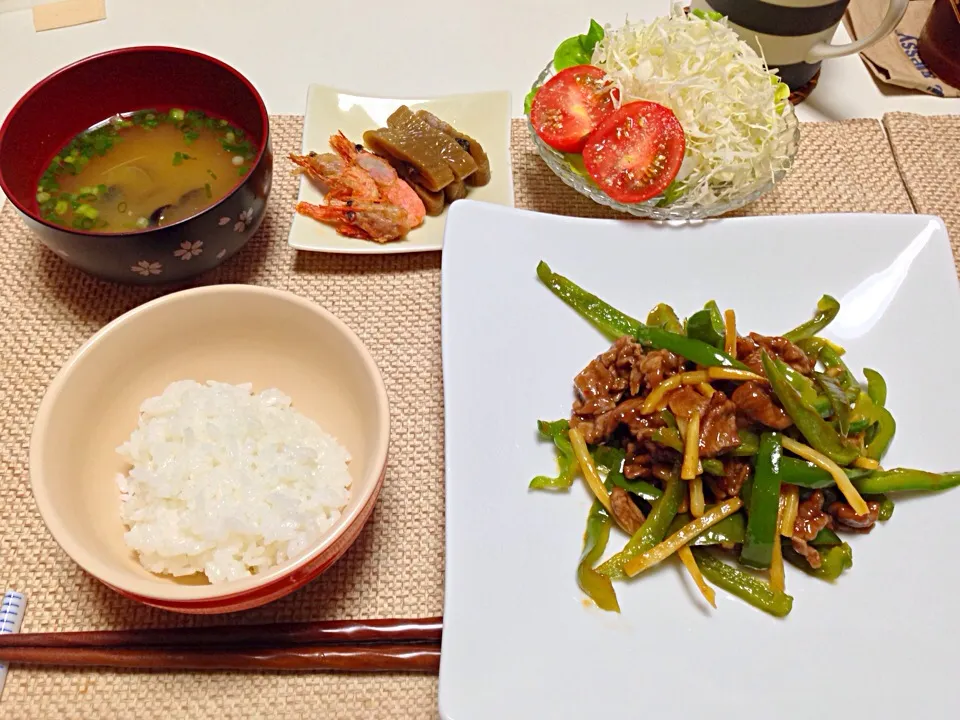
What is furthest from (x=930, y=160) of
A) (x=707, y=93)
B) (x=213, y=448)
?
(x=213, y=448)

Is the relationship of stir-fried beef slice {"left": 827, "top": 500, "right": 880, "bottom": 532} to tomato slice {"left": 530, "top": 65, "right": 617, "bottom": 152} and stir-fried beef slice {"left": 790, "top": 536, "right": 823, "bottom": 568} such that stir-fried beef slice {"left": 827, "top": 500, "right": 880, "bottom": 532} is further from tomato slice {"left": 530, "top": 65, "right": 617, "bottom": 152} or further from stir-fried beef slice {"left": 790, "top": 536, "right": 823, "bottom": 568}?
tomato slice {"left": 530, "top": 65, "right": 617, "bottom": 152}

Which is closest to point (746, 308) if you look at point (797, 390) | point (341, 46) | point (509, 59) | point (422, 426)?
point (797, 390)

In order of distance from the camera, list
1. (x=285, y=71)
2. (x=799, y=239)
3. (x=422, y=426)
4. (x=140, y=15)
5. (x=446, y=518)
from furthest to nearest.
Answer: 1. (x=140, y=15)
2. (x=285, y=71)
3. (x=799, y=239)
4. (x=422, y=426)
5. (x=446, y=518)

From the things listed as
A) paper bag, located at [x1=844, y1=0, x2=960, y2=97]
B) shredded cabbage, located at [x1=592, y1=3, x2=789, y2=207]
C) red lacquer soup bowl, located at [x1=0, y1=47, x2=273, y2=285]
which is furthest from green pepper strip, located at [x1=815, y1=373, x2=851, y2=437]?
paper bag, located at [x1=844, y1=0, x2=960, y2=97]

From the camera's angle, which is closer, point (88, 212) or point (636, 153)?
point (88, 212)

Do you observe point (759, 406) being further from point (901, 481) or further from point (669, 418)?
Result: point (901, 481)

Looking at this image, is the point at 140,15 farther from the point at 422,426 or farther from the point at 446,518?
the point at 446,518

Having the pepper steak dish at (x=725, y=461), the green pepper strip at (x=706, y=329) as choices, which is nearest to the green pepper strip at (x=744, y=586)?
the pepper steak dish at (x=725, y=461)
